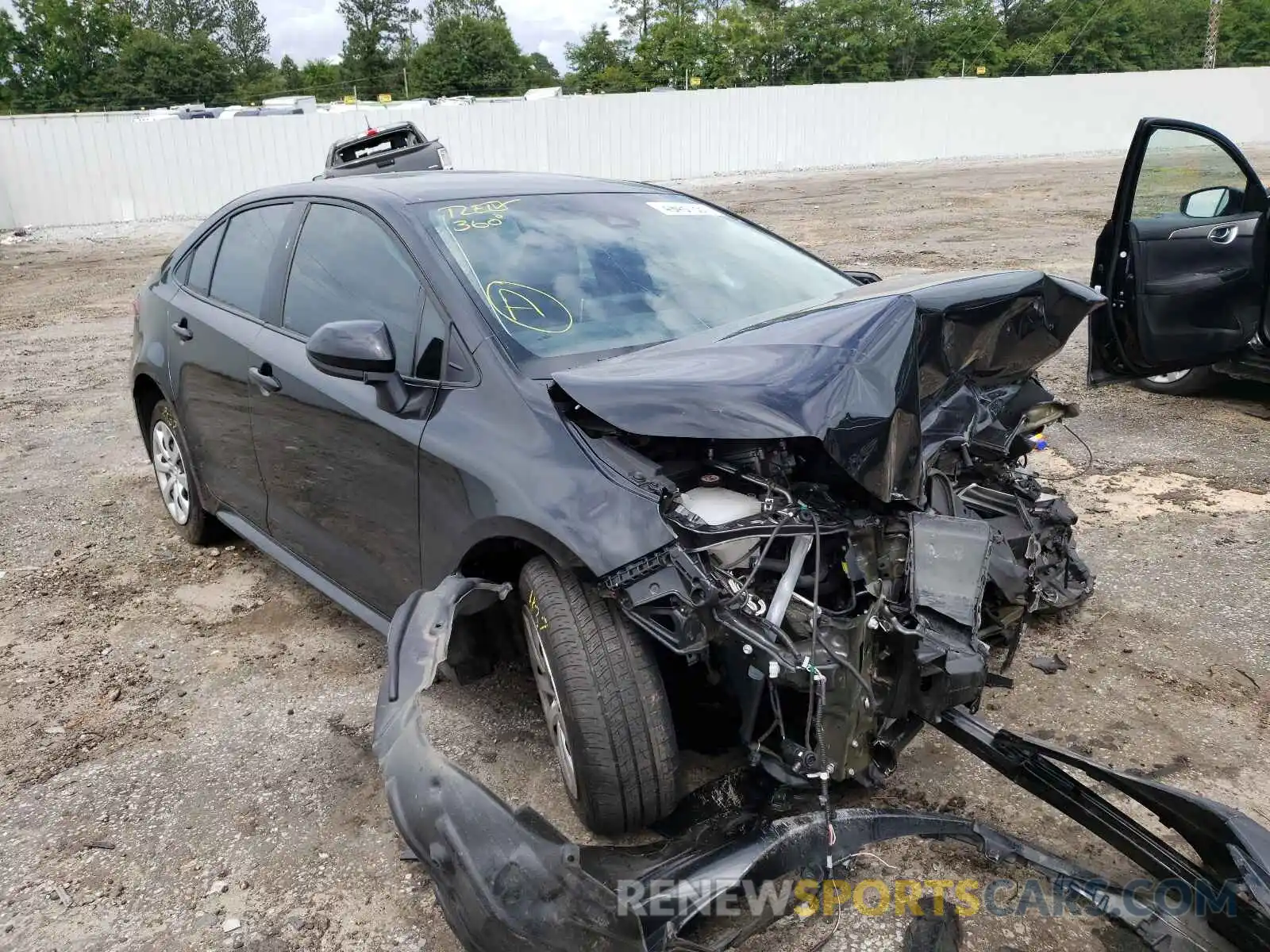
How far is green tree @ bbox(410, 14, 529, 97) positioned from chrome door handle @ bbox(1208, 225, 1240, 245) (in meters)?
57.7

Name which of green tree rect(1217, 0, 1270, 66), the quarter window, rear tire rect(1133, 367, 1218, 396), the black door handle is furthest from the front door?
green tree rect(1217, 0, 1270, 66)

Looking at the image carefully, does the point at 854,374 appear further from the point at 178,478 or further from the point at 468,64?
the point at 468,64

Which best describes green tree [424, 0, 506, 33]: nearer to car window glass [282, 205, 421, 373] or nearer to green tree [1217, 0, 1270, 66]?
green tree [1217, 0, 1270, 66]

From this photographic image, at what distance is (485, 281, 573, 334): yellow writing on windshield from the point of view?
115 inches

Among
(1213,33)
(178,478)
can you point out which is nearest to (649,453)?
(178,478)

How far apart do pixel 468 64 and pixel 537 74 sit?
751 cm

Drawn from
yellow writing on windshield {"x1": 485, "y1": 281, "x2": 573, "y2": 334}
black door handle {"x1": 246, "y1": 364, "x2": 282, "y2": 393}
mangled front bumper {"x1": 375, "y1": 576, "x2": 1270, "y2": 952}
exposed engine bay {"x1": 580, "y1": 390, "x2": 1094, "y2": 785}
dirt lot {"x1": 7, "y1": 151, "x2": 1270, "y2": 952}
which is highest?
yellow writing on windshield {"x1": 485, "y1": 281, "x2": 573, "y2": 334}

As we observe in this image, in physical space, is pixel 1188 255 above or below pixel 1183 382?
above

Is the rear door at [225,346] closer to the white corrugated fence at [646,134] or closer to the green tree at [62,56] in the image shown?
the white corrugated fence at [646,134]

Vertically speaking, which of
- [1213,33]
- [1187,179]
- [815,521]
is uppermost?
[1213,33]

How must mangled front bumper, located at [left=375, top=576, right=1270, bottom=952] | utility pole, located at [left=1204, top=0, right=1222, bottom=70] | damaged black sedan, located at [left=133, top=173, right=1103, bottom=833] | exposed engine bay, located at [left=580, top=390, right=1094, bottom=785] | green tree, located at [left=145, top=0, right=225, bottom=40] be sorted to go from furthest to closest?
green tree, located at [left=145, top=0, right=225, bottom=40] → utility pole, located at [left=1204, top=0, right=1222, bottom=70] → damaged black sedan, located at [left=133, top=173, right=1103, bottom=833] → exposed engine bay, located at [left=580, top=390, right=1094, bottom=785] → mangled front bumper, located at [left=375, top=576, right=1270, bottom=952]

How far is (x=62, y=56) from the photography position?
55781 mm

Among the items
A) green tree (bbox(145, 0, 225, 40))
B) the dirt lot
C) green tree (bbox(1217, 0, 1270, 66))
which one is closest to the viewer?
the dirt lot

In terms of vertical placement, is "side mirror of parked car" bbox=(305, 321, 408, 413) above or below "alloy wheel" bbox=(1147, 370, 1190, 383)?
above
